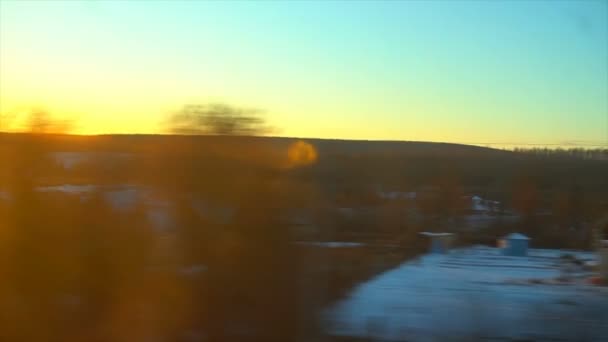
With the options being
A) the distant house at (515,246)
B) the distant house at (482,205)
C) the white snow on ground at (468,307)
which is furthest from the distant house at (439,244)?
the distant house at (482,205)

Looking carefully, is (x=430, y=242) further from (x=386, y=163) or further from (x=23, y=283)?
(x=23, y=283)

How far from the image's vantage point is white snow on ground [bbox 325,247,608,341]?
9.90m

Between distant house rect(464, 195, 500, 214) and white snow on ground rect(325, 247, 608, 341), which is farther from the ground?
distant house rect(464, 195, 500, 214)

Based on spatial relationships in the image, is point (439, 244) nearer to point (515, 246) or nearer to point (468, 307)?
point (515, 246)

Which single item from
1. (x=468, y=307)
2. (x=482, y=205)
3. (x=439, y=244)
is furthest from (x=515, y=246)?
(x=468, y=307)

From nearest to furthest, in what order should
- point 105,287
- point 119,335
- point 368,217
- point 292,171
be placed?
point 119,335, point 105,287, point 292,171, point 368,217

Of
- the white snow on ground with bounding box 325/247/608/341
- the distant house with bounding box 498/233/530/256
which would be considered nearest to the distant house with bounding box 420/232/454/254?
the distant house with bounding box 498/233/530/256

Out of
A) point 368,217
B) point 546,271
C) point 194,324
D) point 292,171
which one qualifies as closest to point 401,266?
point 546,271

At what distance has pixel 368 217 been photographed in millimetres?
24594

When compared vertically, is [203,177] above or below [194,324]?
above

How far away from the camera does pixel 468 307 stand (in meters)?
11.6

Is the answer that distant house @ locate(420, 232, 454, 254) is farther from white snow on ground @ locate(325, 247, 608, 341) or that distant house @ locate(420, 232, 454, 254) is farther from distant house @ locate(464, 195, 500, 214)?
distant house @ locate(464, 195, 500, 214)

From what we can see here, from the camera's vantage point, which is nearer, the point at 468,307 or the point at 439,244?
the point at 468,307

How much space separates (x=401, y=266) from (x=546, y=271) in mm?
3466
